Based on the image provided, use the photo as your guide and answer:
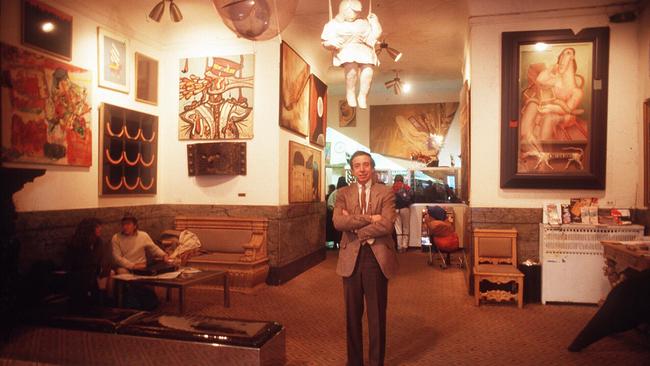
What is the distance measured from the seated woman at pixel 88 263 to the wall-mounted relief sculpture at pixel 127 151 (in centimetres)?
115

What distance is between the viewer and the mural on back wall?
13758mm

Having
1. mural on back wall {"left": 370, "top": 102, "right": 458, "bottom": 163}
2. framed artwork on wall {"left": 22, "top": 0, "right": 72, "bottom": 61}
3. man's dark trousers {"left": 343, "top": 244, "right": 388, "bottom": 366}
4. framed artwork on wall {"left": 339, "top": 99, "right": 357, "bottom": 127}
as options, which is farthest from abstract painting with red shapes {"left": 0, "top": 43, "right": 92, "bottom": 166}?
mural on back wall {"left": 370, "top": 102, "right": 458, "bottom": 163}

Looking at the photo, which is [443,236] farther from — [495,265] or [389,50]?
[389,50]

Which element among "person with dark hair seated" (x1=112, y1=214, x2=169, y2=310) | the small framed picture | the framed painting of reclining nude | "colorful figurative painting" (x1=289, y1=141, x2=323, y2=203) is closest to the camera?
"person with dark hair seated" (x1=112, y1=214, x2=169, y2=310)

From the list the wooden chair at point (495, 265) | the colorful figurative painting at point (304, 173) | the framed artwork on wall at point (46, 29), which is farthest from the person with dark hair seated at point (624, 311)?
the framed artwork on wall at point (46, 29)

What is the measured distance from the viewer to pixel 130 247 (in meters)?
6.00

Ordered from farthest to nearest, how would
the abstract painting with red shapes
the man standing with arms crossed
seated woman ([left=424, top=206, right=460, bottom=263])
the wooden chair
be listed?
seated woman ([left=424, top=206, right=460, bottom=263])
the wooden chair
the abstract painting with red shapes
the man standing with arms crossed

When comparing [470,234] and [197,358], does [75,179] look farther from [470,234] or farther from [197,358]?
[470,234]

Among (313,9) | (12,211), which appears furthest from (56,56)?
(313,9)

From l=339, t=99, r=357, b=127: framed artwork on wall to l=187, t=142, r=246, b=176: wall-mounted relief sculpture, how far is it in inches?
288

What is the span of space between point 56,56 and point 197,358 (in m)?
4.76

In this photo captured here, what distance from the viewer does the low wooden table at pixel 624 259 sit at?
177 inches

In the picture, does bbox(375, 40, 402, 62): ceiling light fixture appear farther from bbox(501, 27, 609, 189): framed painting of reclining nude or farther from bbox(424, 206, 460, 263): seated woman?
bbox(424, 206, 460, 263): seated woman

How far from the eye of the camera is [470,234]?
22.3ft
